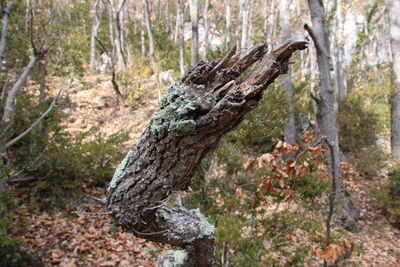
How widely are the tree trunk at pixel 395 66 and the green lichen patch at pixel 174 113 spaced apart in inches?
328

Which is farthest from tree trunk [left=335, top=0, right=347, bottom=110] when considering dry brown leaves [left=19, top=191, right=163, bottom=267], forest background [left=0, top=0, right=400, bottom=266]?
dry brown leaves [left=19, top=191, right=163, bottom=267]

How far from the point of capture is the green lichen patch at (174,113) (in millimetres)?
1159

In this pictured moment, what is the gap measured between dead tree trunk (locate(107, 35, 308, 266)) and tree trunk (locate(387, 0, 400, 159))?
812cm

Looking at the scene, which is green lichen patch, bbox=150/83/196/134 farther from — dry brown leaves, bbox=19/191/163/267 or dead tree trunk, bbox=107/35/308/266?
dry brown leaves, bbox=19/191/163/267

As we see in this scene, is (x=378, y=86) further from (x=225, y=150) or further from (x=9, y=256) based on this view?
(x=9, y=256)

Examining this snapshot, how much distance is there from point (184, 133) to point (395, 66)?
869 cm

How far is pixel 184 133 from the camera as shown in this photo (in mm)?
1197

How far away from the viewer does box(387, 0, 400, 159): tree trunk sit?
747 cm

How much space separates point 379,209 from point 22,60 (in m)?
9.06

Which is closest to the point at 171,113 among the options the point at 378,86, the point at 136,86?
the point at 136,86

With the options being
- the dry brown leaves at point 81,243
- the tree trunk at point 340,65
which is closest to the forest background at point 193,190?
the dry brown leaves at point 81,243

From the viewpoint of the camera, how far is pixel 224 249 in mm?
3014

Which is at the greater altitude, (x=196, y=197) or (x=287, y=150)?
(x=287, y=150)

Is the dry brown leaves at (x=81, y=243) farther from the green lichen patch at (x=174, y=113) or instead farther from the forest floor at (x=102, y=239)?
the green lichen patch at (x=174, y=113)
